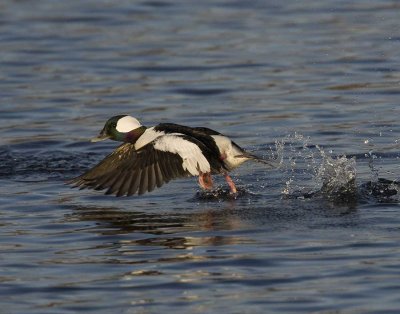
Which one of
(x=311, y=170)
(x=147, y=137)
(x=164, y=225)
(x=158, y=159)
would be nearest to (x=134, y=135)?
(x=147, y=137)

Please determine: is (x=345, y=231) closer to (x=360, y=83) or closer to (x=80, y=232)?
(x=80, y=232)

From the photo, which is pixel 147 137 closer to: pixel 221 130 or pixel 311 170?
pixel 311 170

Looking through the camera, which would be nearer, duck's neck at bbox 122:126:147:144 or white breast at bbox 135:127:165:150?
white breast at bbox 135:127:165:150

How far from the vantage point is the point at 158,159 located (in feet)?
30.0

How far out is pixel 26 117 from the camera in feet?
42.4

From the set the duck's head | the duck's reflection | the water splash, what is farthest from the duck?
the water splash

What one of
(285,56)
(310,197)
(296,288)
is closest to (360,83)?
(285,56)

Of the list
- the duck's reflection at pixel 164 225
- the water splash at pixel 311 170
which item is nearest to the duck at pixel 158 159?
the duck's reflection at pixel 164 225

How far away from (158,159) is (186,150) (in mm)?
220

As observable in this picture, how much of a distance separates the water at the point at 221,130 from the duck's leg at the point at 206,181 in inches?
3.7

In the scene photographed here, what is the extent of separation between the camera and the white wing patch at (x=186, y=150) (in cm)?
909

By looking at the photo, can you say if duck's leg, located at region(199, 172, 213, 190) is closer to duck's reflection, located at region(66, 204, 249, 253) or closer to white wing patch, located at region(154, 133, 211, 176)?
white wing patch, located at region(154, 133, 211, 176)

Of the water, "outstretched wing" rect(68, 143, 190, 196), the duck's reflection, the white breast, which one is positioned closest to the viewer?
the water

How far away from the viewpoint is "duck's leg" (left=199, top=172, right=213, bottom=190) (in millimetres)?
9398
